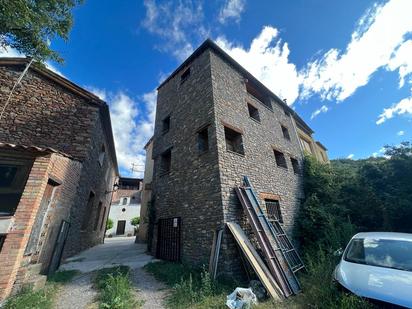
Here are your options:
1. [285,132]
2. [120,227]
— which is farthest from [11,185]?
[120,227]

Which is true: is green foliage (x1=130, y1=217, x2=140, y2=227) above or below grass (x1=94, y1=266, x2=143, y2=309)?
above

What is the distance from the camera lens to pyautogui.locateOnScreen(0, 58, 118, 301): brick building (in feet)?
13.1

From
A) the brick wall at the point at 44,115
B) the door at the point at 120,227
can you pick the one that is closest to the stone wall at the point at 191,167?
the brick wall at the point at 44,115

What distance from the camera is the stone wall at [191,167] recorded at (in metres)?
6.25

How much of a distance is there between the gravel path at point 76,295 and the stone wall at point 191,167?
9.53 ft

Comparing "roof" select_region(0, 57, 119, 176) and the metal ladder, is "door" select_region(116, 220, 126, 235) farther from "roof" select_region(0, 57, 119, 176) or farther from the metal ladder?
the metal ladder

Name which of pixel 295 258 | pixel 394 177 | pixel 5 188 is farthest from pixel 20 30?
pixel 394 177

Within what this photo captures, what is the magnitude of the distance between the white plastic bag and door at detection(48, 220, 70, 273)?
5.03 meters

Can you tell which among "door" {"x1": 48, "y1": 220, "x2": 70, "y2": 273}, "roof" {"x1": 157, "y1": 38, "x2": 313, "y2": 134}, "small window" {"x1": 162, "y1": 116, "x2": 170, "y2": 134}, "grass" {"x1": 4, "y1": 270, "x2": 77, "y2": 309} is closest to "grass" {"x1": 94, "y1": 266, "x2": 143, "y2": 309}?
"grass" {"x1": 4, "y1": 270, "x2": 77, "y2": 309}

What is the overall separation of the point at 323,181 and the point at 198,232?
8283 mm

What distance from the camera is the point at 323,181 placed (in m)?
10.9

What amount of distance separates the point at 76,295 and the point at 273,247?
485 centimetres

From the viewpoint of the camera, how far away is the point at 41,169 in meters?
4.51

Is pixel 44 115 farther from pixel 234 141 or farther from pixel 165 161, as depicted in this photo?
pixel 234 141
